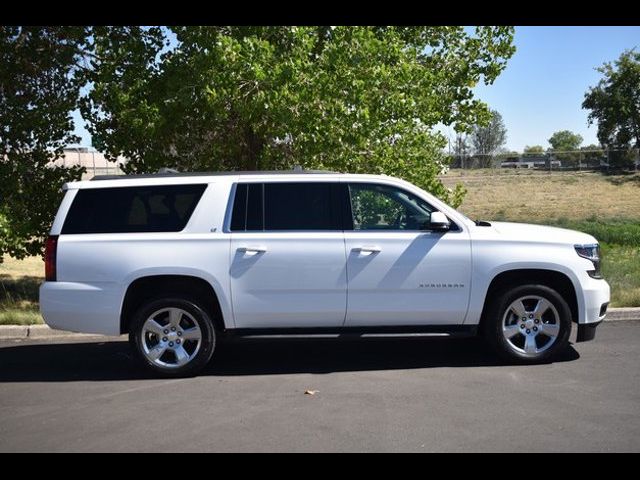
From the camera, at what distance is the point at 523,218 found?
2706cm

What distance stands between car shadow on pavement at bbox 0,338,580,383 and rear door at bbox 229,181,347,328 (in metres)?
0.59

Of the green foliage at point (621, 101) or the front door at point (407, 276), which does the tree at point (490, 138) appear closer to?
the green foliage at point (621, 101)

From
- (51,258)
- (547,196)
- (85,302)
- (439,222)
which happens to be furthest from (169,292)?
(547,196)

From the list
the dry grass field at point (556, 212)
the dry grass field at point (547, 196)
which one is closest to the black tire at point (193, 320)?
the dry grass field at point (556, 212)

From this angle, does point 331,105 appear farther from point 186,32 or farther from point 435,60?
point 435,60

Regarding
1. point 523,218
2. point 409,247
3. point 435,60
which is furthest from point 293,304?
point 523,218

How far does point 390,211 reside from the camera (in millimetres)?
7734

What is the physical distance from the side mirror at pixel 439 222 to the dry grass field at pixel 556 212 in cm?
387

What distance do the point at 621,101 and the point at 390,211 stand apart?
39036 millimetres

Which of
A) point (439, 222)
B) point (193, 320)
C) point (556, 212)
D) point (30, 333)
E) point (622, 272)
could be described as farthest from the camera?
point (556, 212)

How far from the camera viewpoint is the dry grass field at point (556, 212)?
11445 millimetres

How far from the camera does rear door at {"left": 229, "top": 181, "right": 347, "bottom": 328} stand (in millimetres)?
7273

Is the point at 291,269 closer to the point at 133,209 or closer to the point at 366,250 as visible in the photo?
the point at 366,250

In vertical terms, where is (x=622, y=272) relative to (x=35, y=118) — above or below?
below
